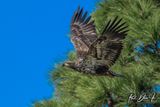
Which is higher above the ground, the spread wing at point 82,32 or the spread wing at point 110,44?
the spread wing at point 82,32

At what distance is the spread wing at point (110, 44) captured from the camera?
76.5 inches

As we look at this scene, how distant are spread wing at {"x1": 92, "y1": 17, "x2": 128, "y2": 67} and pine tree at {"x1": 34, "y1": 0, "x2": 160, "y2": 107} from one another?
104mm

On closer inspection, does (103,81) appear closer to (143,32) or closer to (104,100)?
(104,100)

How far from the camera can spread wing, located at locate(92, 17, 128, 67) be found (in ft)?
6.37

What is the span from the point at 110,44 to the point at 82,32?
20 cm

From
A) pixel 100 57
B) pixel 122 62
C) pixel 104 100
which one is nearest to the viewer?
pixel 100 57

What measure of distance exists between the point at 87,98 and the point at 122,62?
0.23 meters

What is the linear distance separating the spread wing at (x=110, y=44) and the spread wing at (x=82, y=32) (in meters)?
0.06

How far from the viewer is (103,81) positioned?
2068 millimetres

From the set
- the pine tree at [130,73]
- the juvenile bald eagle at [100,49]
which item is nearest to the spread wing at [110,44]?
the juvenile bald eagle at [100,49]

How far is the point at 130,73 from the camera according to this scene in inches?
82.1

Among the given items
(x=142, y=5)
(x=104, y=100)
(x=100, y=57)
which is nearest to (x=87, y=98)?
(x=104, y=100)

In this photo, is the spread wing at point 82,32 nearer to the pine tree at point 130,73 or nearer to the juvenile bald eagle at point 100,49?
the juvenile bald eagle at point 100,49

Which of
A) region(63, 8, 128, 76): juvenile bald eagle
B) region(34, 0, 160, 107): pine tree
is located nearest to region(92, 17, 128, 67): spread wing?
region(63, 8, 128, 76): juvenile bald eagle
